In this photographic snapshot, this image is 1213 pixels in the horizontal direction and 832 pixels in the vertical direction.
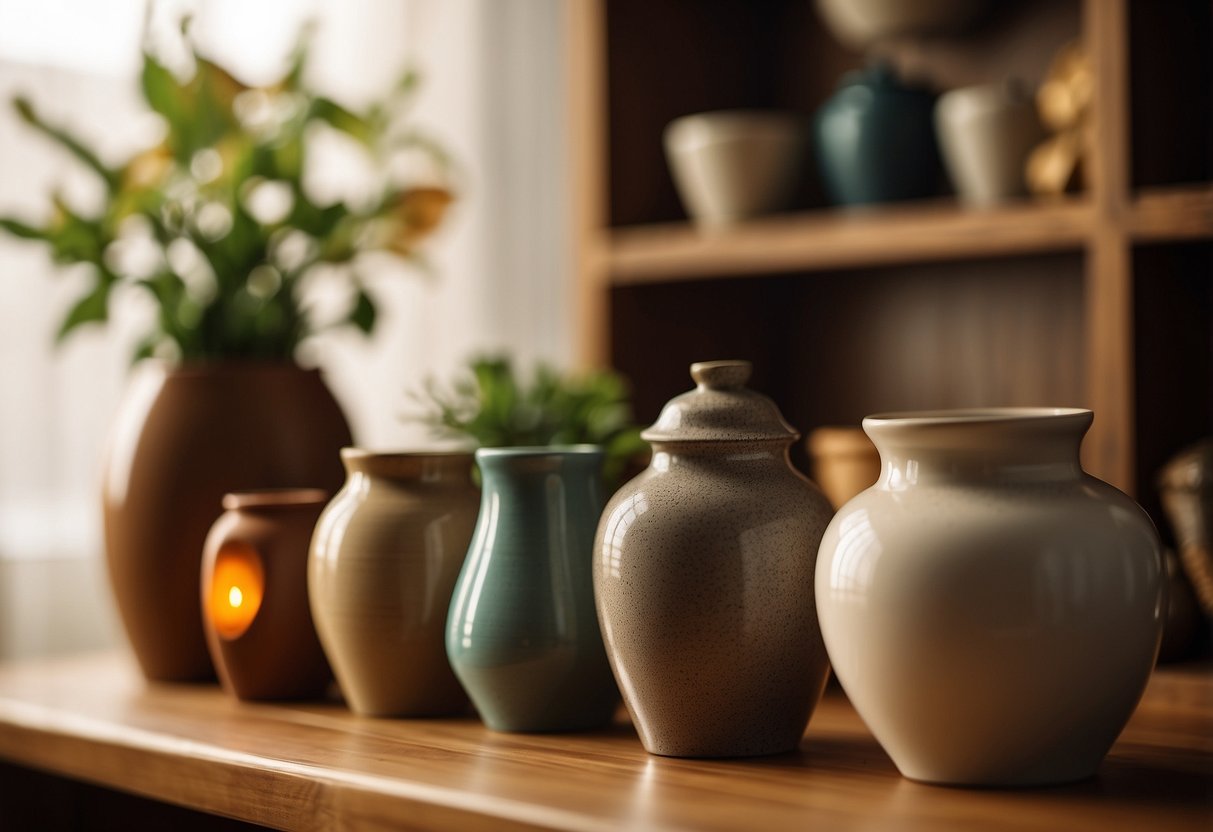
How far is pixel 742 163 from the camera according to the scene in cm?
154

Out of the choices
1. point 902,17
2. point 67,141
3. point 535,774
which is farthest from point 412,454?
point 902,17

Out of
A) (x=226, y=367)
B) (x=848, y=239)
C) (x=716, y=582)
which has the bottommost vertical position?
(x=716, y=582)

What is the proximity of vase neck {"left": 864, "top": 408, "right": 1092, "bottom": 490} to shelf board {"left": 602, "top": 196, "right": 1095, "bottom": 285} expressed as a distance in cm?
64

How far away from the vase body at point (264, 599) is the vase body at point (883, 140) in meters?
0.74

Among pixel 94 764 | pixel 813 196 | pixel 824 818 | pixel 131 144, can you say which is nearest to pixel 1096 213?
pixel 813 196

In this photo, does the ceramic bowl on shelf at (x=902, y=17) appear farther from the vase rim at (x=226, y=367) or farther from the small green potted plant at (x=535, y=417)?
the vase rim at (x=226, y=367)

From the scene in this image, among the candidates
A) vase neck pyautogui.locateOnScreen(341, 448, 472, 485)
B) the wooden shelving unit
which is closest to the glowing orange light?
vase neck pyautogui.locateOnScreen(341, 448, 472, 485)

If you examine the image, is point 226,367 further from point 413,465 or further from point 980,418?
point 980,418

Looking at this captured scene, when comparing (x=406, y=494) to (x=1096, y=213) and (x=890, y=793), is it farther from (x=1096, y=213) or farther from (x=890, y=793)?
(x=1096, y=213)

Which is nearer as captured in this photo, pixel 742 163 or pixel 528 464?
pixel 528 464

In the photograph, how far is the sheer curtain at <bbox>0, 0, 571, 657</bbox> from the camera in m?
1.69

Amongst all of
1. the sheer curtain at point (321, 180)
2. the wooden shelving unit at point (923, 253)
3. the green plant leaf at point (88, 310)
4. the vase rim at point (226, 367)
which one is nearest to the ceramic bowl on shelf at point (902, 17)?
the wooden shelving unit at point (923, 253)

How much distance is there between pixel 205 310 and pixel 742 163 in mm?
626

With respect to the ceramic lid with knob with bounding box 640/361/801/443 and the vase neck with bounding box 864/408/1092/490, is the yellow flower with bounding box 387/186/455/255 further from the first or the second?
the vase neck with bounding box 864/408/1092/490
